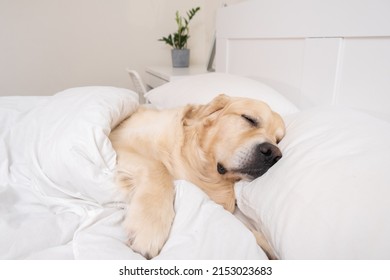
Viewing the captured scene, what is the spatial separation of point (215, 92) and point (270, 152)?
621 mm

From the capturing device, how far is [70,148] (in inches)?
33.9

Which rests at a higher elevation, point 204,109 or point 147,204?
point 204,109

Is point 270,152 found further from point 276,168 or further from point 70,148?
point 70,148

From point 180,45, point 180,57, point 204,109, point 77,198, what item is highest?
point 180,45

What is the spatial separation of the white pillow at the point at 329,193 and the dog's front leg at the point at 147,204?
274 millimetres

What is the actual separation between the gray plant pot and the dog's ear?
6.60 ft

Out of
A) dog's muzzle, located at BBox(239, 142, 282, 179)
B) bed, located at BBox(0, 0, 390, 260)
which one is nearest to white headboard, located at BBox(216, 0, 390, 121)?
bed, located at BBox(0, 0, 390, 260)

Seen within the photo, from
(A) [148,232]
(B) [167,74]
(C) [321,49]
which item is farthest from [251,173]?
(B) [167,74]

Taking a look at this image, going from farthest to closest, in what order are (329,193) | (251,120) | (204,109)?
(204,109) → (251,120) → (329,193)

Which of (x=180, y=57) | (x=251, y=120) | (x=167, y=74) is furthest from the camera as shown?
(x=180, y=57)

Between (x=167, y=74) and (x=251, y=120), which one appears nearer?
(x=251, y=120)
